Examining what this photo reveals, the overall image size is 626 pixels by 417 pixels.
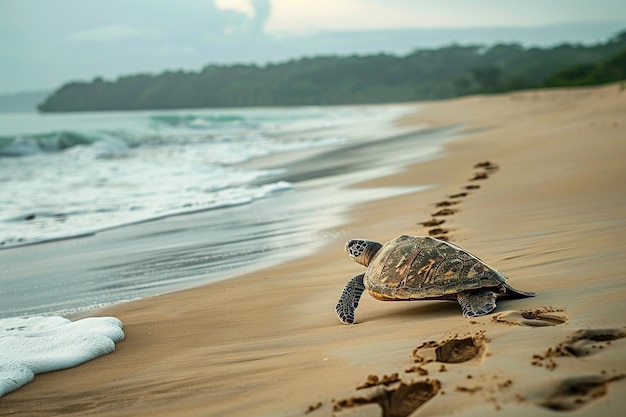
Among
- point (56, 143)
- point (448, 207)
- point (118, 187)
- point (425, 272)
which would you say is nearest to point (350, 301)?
point (425, 272)

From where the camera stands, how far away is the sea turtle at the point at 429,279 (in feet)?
12.3

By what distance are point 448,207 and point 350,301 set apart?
3753mm

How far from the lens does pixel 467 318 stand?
3.56m

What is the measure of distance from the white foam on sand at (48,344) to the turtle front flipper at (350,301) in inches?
53.8

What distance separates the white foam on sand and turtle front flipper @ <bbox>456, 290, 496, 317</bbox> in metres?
2.04

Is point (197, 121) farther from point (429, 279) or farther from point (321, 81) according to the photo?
point (321, 81)

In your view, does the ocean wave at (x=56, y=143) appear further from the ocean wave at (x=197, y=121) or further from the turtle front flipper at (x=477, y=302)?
the turtle front flipper at (x=477, y=302)

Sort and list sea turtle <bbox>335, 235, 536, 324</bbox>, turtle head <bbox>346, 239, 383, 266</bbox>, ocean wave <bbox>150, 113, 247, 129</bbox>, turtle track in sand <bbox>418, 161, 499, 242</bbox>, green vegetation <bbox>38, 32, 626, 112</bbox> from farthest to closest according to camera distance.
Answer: green vegetation <bbox>38, 32, 626, 112</bbox> < ocean wave <bbox>150, 113, 247, 129</bbox> < turtle track in sand <bbox>418, 161, 499, 242</bbox> < turtle head <bbox>346, 239, 383, 266</bbox> < sea turtle <bbox>335, 235, 536, 324</bbox>

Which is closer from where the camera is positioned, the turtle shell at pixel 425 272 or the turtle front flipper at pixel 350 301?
the turtle shell at pixel 425 272

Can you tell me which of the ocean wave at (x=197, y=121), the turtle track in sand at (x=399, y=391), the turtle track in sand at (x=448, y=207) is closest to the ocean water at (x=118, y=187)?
the turtle track in sand at (x=448, y=207)

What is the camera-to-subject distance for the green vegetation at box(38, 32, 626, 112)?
115m

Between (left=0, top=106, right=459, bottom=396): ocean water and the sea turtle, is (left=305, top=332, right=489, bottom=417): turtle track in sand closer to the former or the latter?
the sea turtle

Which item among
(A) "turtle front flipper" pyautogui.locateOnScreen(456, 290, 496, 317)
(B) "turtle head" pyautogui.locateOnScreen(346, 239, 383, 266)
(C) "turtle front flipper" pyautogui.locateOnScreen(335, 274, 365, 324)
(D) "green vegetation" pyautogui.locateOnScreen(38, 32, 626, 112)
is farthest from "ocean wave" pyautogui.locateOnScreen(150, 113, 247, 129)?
(D) "green vegetation" pyautogui.locateOnScreen(38, 32, 626, 112)

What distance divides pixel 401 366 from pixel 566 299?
3.71 feet
